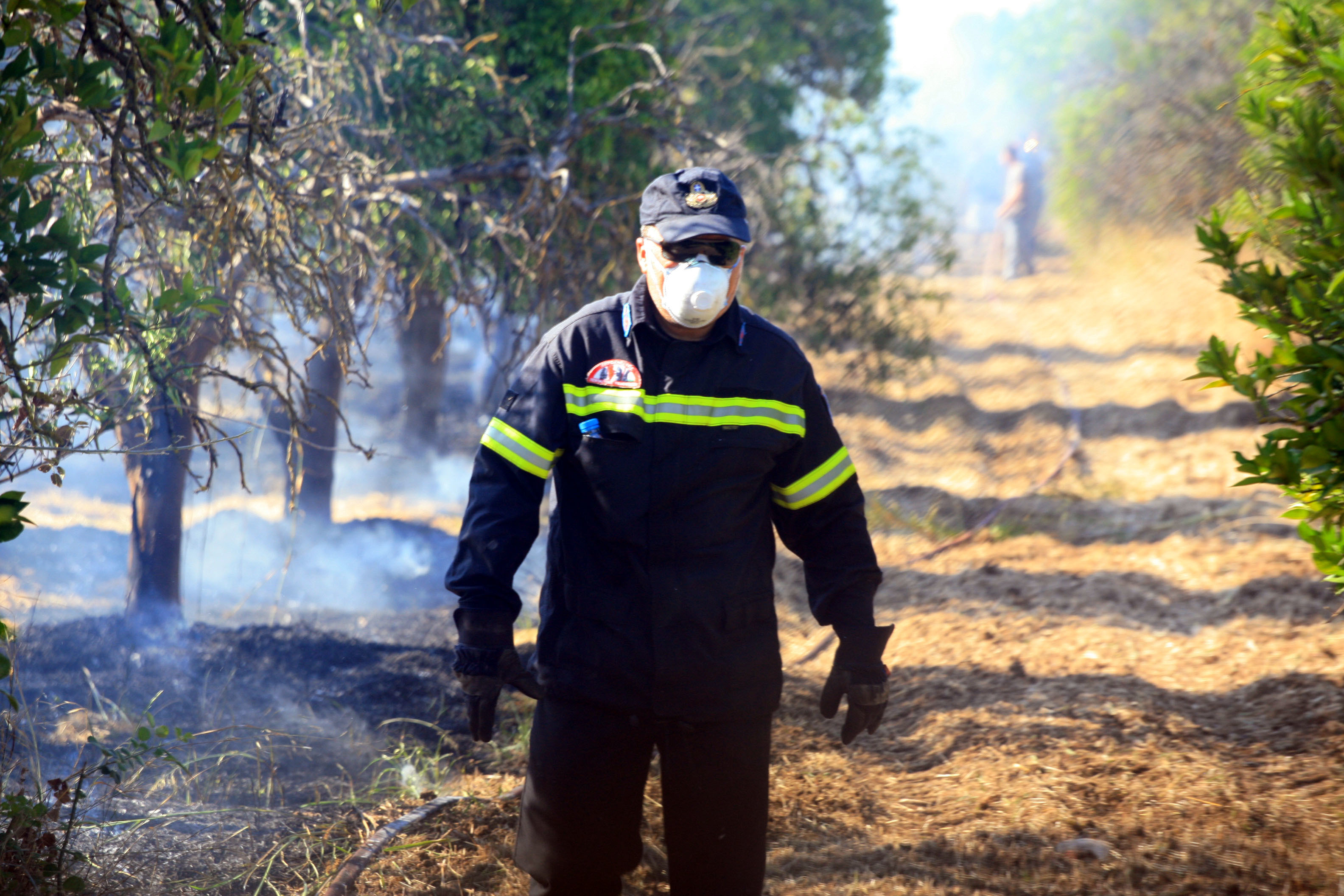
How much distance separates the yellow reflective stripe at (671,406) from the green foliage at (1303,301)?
1.17 m

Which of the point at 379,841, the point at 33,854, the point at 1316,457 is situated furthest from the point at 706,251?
the point at 33,854

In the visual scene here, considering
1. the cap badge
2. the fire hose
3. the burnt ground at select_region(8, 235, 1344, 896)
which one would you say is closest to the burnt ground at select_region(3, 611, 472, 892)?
the burnt ground at select_region(8, 235, 1344, 896)

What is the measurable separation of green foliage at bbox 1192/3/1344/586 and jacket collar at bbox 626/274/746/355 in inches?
49.0

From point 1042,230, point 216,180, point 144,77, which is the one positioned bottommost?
point 216,180

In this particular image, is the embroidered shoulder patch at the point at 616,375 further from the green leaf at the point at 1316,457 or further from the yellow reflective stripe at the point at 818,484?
the green leaf at the point at 1316,457

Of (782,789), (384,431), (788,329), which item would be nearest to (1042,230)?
(788,329)

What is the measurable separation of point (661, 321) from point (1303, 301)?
1715 millimetres

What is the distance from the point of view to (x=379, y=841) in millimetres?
2982

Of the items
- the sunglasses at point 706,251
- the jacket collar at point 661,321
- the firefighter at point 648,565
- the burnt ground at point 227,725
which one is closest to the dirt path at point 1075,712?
the burnt ground at point 227,725

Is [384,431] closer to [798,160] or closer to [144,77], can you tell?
[798,160]

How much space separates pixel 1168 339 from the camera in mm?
12914

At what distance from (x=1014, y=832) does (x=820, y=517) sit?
4.98 ft

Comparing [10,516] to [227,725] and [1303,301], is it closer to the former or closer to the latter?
[227,725]

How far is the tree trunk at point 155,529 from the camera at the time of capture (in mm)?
5051
